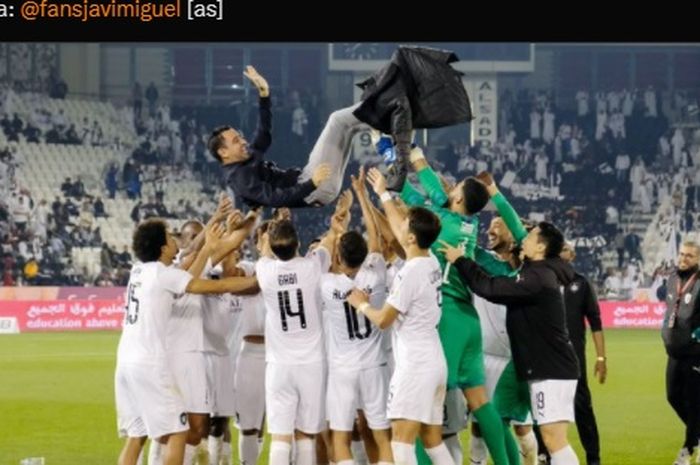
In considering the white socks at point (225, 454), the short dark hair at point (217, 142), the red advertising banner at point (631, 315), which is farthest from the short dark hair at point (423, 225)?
the red advertising banner at point (631, 315)

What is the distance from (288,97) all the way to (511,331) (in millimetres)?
32530

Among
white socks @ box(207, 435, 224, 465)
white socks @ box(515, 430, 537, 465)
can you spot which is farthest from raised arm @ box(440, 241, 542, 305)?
white socks @ box(207, 435, 224, 465)

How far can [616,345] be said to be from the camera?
2738 cm

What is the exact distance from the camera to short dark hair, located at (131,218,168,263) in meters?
9.43

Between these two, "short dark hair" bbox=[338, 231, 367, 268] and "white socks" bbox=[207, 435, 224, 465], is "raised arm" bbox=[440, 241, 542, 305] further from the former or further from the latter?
"white socks" bbox=[207, 435, 224, 465]

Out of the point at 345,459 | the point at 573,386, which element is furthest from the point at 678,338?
the point at 345,459

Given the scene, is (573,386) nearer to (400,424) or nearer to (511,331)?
(511,331)

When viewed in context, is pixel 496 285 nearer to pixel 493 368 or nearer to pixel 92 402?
pixel 493 368

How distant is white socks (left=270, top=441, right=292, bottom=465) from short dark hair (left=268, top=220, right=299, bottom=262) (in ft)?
4.11

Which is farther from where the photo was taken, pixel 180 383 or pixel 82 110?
pixel 82 110

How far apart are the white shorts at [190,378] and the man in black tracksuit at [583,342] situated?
10.4 feet

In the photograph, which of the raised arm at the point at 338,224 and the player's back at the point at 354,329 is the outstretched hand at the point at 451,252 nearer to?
the player's back at the point at 354,329

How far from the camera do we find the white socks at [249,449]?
35.3ft
